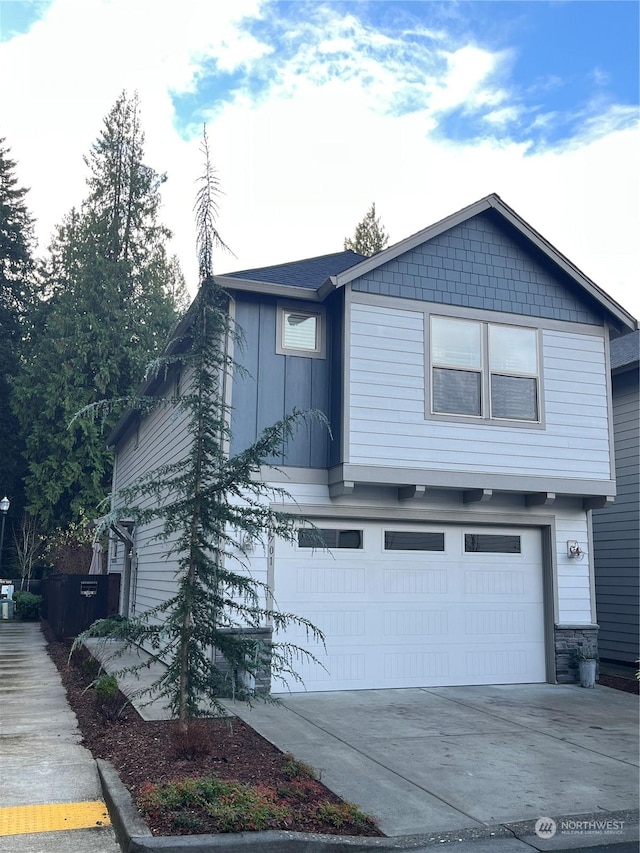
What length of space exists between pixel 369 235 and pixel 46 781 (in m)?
32.1

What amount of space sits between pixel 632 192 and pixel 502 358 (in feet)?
10.1

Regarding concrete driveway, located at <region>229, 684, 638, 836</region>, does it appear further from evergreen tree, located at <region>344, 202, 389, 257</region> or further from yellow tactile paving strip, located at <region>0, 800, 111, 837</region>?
evergreen tree, located at <region>344, 202, 389, 257</region>

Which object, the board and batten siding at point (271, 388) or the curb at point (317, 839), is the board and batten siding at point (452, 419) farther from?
the curb at point (317, 839)

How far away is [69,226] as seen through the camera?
31.5 metres

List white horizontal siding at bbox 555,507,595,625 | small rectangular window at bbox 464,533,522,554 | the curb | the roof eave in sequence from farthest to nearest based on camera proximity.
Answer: white horizontal siding at bbox 555,507,595,625 → small rectangular window at bbox 464,533,522,554 → the roof eave → the curb

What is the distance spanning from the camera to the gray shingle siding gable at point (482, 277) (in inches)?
404

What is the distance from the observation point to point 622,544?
42.6 feet

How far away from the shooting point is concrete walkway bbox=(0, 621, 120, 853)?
176 inches

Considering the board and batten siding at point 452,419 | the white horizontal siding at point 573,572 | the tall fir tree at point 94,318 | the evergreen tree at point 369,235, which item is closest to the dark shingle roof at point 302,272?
the board and batten siding at point 452,419

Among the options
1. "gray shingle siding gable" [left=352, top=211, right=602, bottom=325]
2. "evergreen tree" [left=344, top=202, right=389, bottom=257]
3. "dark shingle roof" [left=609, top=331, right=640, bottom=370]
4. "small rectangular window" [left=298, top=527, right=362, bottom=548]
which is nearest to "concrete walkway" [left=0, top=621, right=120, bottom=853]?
"small rectangular window" [left=298, top=527, right=362, bottom=548]

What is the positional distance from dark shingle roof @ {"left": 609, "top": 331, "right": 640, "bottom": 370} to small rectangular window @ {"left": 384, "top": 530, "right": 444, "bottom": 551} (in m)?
5.10

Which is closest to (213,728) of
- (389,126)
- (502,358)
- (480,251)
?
(502,358)

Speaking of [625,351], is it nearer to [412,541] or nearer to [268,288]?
[412,541]

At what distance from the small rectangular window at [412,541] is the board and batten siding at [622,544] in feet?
14.1
